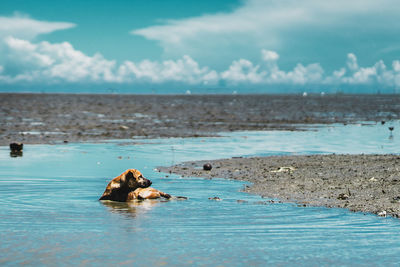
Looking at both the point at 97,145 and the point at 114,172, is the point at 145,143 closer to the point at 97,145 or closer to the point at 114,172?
the point at 97,145

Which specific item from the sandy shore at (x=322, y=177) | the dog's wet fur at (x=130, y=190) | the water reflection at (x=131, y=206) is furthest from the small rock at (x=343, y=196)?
the water reflection at (x=131, y=206)

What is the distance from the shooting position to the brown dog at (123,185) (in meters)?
14.0

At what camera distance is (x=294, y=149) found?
27.8 meters

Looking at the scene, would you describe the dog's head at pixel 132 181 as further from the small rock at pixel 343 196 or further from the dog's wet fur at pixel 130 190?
the small rock at pixel 343 196

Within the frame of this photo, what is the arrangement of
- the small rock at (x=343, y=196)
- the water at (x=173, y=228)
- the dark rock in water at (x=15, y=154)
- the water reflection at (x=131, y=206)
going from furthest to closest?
the dark rock in water at (x=15, y=154) → the small rock at (x=343, y=196) → the water reflection at (x=131, y=206) → the water at (x=173, y=228)

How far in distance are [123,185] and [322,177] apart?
670 centimetres

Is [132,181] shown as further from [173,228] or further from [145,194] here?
[173,228]

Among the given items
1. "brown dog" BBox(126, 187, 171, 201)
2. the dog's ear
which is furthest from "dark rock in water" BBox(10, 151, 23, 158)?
"brown dog" BBox(126, 187, 171, 201)

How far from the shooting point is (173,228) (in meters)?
10.5

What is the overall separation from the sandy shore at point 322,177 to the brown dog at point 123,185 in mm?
3245

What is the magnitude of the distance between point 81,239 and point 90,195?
510 cm

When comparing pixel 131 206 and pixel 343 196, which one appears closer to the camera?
pixel 131 206

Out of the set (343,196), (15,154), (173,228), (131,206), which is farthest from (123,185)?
(15,154)

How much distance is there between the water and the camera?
852cm
